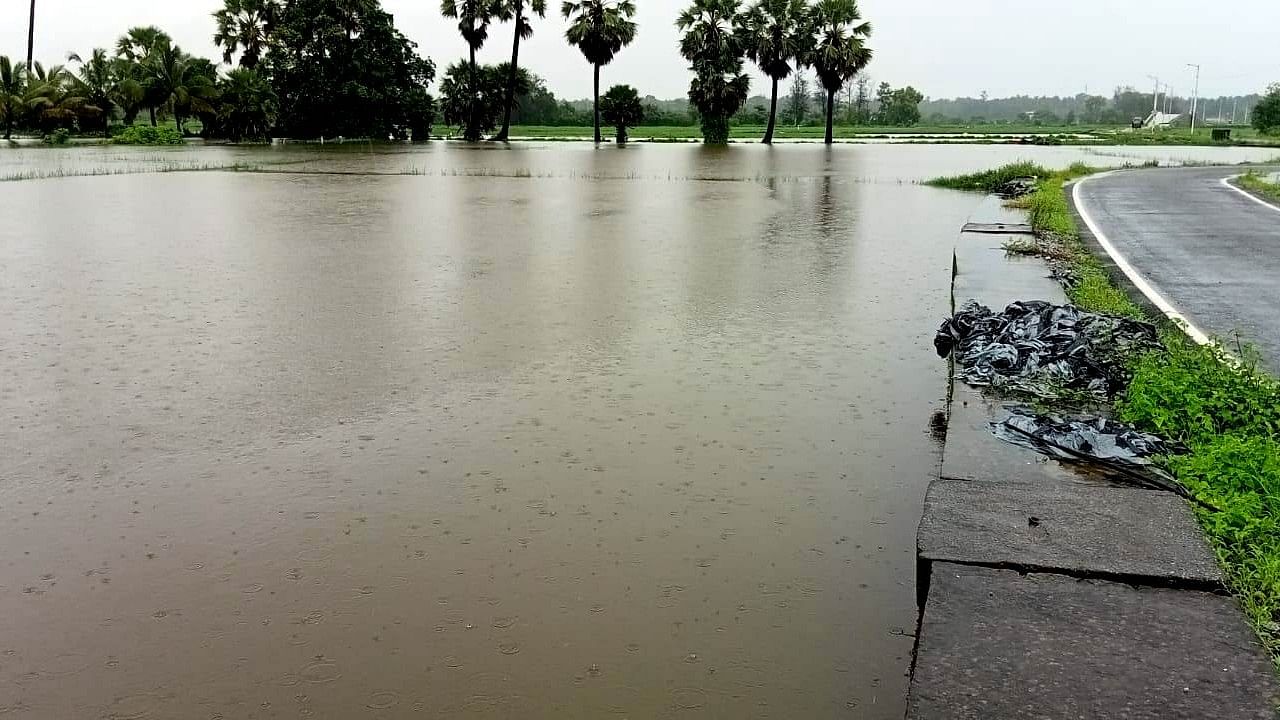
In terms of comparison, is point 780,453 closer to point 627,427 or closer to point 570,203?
point 627,427

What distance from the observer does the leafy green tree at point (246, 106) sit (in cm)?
5122

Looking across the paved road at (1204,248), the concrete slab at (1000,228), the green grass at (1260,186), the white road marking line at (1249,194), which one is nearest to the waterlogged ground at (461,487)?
the paved road at (1204,248)

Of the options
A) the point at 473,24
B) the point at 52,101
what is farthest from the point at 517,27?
the point at 52,101

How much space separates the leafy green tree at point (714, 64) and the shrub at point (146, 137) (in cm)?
2321

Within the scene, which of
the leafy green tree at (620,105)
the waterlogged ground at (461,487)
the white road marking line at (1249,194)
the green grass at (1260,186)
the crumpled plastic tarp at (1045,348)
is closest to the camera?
the waterlogged ground at (461,487)

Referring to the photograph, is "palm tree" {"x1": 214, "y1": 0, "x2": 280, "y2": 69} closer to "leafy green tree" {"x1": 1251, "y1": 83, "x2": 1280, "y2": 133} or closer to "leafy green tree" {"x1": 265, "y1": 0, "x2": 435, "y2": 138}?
"leafy green tree" {"x1": 265, "y1": 0, "x2": 435, "y2": 138}

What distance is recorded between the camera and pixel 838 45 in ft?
155

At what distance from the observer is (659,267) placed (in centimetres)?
1036

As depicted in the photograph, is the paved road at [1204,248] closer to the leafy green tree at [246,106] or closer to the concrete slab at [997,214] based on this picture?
the concrete slab at [997,214]

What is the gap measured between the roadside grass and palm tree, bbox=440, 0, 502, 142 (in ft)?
168

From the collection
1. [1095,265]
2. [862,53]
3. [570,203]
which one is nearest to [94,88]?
[862,53]

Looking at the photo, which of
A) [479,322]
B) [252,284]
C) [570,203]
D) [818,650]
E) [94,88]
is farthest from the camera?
[94,88]

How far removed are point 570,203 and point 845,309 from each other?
410 inches

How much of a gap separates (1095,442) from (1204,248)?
7.71 m
